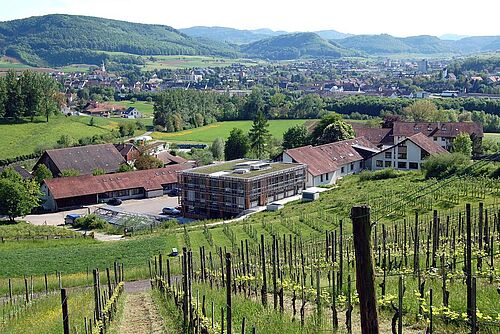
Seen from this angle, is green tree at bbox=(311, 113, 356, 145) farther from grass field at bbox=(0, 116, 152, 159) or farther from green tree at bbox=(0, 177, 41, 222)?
grass field at bbox=(0, 116, 152, 159)

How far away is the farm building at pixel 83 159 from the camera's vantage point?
52.5 meters

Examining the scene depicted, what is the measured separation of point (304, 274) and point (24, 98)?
62433 mm

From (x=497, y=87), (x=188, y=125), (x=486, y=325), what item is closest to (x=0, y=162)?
(x=188, y=125)

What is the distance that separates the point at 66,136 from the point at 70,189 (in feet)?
71.1

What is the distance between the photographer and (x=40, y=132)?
65.9 m

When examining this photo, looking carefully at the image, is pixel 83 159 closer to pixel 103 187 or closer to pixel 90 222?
pixel 103 187

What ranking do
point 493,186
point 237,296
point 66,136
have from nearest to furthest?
point 237,296 < point 493,186 < point 66,136

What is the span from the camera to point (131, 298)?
54.7 ft

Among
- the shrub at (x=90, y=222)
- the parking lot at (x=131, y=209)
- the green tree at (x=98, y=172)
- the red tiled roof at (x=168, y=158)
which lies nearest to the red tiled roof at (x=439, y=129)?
the red tiled roof at (x=168, y=158)

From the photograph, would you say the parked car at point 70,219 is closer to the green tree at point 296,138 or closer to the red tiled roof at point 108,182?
the red tiled roof at point 108,182

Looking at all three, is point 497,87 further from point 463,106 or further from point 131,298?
point 131,298

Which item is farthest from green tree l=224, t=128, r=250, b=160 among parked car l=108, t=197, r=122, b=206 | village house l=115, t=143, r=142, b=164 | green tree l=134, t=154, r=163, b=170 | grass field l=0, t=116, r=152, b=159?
grass field l=0, t=116, r=152, b=159

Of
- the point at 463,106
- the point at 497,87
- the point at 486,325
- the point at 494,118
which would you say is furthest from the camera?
the point at 497,87

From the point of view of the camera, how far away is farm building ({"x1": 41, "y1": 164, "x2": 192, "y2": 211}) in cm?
4400
